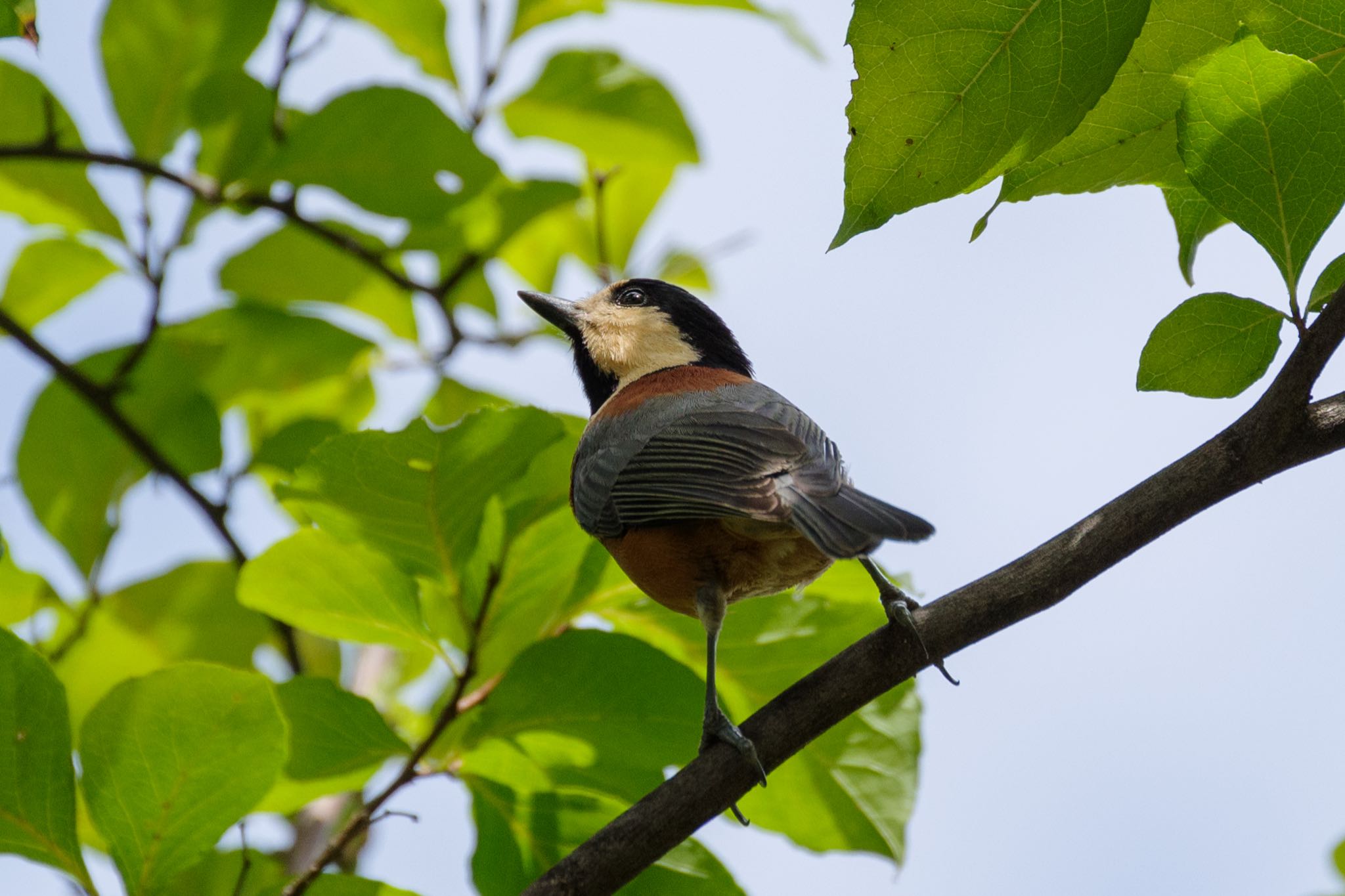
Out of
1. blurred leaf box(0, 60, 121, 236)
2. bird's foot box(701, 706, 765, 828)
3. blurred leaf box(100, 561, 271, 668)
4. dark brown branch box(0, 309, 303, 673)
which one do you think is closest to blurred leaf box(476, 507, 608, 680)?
bird's foot box(701, 706, 765, 828)

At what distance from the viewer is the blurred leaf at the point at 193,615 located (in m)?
3.96

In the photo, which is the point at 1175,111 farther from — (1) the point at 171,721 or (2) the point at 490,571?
(1) the point at 171,721

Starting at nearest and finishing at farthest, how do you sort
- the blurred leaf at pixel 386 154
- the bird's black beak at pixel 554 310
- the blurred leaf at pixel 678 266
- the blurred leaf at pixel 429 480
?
the blurred leaf at pixel 429 480 < the blurred leaf at pixel 386 154 < the bird's black beak at pixel 554 310 < the blurred leaf at pixel 678 266

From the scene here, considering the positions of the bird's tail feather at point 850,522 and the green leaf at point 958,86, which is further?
the bird's tail feather at point 850,522

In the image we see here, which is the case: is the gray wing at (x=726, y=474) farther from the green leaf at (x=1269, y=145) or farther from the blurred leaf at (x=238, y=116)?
the blurred leaf at (x=238, y=116)

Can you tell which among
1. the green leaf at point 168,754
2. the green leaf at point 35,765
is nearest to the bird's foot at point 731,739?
the green leaf at point 168,754

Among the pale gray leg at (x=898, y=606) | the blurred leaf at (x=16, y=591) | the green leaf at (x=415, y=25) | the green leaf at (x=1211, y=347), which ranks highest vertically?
the green leaf at (x=1211, y=347)

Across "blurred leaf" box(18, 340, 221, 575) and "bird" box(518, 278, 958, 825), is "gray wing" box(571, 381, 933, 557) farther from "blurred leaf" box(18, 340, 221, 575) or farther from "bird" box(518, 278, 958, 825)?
"blurred leaf" box(18, 340, 221, 575)

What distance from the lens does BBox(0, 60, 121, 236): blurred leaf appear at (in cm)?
373

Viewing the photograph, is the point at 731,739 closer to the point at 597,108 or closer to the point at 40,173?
the point at 597,108

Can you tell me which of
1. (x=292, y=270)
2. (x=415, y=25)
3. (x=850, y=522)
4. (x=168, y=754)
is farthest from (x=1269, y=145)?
(x=292, y=270)

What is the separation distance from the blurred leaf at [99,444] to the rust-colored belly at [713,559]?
5.64ft

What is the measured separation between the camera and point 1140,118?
205 centimetres

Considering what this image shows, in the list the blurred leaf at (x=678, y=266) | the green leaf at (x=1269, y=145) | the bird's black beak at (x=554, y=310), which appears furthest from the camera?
the blurred leaf at (x=678, y=266)
